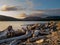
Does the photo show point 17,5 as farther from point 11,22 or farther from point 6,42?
point 6,42

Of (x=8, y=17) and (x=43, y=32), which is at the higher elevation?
(x=8, y=17)

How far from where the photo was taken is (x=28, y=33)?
69.5 inches

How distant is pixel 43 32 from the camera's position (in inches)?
69.4

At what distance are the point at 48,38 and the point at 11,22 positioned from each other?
1.76 feet

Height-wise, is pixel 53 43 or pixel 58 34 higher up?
pixel 58 34

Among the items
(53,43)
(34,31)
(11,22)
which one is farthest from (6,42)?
(53,43)

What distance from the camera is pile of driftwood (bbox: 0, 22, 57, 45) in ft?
5.71

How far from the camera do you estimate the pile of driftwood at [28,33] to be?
1.74 meters

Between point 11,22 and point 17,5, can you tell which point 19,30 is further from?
point 17,5

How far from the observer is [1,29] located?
177 centimetres

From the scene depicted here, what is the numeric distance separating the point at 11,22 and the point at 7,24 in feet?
0.19

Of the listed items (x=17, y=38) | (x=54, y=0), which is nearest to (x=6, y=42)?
(x=17, y=38)

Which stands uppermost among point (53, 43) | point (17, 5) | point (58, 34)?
point (17, 5)

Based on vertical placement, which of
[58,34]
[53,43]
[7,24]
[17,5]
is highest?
[17,5]
